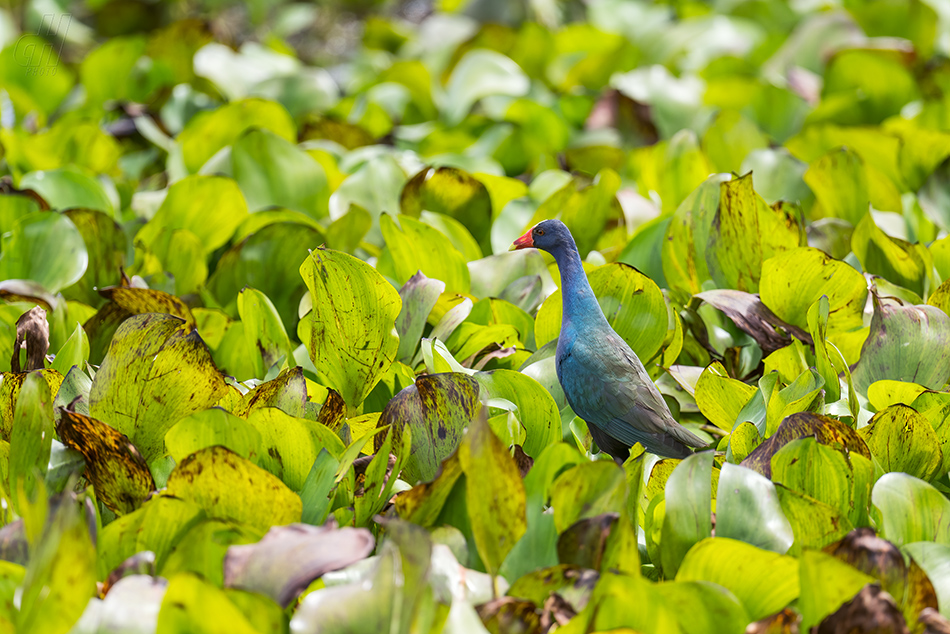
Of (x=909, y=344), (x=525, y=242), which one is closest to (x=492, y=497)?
(x=525, y=242)

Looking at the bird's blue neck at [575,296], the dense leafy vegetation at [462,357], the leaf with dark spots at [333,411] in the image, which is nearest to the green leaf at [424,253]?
the dense leafy vegetation at [462,357]

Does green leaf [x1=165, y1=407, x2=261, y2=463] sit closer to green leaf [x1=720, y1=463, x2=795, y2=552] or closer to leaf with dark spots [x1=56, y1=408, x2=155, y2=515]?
leaf with dark spots [x1=56, y1=408, x2=155, y2=515]

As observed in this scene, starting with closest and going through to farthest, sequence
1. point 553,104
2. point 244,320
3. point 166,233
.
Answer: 1. point 244,320
2. point 166,233
3. point 553,104

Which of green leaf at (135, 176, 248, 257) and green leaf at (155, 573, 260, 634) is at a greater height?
green leaf at (155, 573, 260, 634)

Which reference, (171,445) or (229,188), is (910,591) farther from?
(229,188)

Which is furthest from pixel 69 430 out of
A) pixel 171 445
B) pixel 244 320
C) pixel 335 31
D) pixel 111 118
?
pixel 335 31

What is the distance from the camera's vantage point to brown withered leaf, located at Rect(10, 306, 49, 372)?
157 centimetres

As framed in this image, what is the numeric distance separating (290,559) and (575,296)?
0.73 m

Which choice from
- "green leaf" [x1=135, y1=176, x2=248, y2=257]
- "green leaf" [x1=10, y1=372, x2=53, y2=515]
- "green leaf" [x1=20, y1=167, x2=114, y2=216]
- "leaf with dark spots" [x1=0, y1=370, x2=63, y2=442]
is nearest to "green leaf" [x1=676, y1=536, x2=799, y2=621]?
"green leaf" [x1=10, y1=372, x2=53, y2=515]

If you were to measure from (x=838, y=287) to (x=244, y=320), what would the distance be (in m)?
1.10

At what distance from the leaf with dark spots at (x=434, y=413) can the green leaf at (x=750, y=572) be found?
40 cm

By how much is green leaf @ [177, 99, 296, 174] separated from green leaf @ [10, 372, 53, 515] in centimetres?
138

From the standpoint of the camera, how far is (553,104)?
300 cm

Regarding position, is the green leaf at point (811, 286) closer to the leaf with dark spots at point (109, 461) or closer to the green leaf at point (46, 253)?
the leaf with dark spots at point (109, 461)
